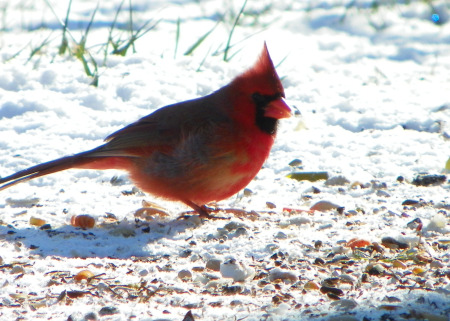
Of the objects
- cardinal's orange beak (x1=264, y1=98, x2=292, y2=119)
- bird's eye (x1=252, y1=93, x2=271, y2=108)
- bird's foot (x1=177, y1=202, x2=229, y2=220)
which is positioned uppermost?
bird's eye (x1=252, y1=93, x2=271, y2=108)

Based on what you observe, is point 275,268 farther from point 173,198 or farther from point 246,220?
point 173,198

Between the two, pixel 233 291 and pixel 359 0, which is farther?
pixel 359 0

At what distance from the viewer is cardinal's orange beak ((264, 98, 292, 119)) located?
3.83 m

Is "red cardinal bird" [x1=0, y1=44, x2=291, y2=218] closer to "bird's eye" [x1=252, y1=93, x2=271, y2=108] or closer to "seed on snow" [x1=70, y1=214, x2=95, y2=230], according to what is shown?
"bird's eye" [x1=252, y1=93, x2=271, y2=108]

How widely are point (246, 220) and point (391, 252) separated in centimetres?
75

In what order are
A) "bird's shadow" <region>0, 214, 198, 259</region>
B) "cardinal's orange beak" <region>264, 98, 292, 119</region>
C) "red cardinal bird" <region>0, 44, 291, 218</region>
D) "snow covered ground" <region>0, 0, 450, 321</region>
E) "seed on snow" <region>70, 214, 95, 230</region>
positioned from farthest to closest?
"cardinal's orange beak" <region>264, 98, 292, 119</region> < "red cardinal bird" <region>0, 44, 291, 218</region> < "seed on snow" <region>70, 214, 95, 230</region> < "bird's shadow" <region>0, 214, 198, 259</region> < "snow covered ground" <region>0, 0, 450, 321</region>

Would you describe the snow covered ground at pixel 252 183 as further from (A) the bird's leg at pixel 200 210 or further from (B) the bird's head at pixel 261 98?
(B) the bird's head at pixel 261 98

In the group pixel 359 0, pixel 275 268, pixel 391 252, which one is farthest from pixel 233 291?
Answer: pixel 359 0

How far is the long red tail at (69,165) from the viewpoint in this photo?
372 cm

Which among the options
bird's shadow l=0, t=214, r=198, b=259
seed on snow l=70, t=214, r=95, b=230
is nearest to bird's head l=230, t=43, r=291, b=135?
bird's shadow l=0, t=214, r=198, b=259

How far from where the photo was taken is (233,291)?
278 centimetres

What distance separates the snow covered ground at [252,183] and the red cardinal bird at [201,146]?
0.16 metres

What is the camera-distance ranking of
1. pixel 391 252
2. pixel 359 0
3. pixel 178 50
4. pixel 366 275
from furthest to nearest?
pixel 359 0 < pixel 178 50 < pixel 391 252 < pixel 366 275

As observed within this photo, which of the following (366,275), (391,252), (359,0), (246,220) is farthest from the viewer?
(359,0)
